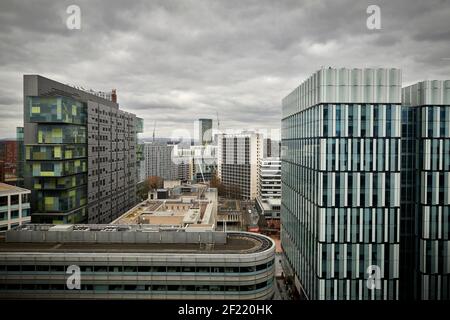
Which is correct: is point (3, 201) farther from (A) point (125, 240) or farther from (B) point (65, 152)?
(A) point (125, 240)

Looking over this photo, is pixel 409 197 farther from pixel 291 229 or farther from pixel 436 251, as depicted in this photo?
pixel 291 229

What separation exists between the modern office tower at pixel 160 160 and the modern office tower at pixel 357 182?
3645 cm

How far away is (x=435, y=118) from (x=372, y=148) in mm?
2327

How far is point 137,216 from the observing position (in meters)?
13.2

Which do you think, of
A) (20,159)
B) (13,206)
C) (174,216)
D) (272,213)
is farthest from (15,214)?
(272,213)

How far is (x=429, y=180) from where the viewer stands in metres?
9.38

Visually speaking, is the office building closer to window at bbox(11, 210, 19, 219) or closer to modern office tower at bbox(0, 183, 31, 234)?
modern office tower at bbox(0, 183, 31, 234)

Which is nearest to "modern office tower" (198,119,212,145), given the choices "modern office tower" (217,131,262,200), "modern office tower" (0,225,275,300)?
"modern office tower" (217,131,262,200)

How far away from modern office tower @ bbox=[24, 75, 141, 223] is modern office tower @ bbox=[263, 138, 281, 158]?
2427 centimetres

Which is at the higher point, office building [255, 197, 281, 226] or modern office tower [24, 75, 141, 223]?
modern office tower [24, 75, 141, 223]

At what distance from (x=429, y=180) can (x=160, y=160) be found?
39.7 meters

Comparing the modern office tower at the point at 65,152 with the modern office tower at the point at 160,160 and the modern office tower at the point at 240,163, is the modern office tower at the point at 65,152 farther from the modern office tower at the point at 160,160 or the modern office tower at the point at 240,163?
the modern office tower at the point at 160,160

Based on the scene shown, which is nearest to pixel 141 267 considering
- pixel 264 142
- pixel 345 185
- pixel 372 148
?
pixel 345 185

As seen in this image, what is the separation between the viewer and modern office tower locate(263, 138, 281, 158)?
38.9 m
